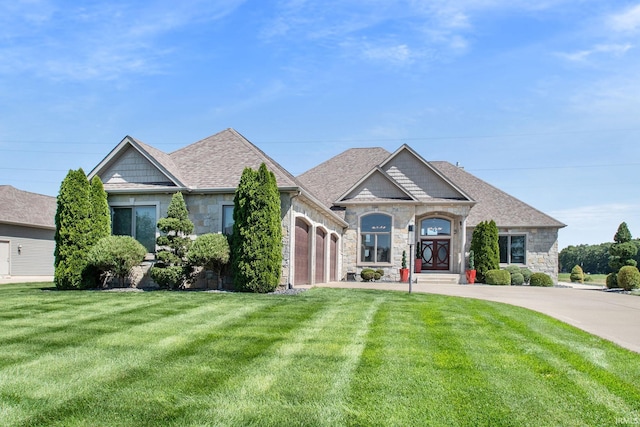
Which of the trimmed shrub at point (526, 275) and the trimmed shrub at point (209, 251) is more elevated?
the trimmed shrub at point (209, 251)

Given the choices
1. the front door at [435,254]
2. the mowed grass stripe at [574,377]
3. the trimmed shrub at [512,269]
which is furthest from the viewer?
the front door at [435,254]

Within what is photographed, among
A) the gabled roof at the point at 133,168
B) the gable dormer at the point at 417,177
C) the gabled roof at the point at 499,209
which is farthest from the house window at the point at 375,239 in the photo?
the gabled roof at the point at 133,168

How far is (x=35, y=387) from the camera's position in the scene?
532 cm

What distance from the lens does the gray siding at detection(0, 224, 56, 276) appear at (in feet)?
86.0

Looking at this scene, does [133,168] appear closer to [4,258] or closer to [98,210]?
[98,210]

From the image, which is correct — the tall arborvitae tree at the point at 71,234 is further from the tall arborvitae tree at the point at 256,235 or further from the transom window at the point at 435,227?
the transom window at the point at 435,227

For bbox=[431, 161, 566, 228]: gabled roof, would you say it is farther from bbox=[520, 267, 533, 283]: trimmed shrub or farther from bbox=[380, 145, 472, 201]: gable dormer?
bbox=[520, 267, 533, 283]: trimmed shrub

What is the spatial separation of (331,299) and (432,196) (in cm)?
1373

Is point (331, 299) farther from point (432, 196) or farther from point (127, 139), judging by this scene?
point (432, 196)

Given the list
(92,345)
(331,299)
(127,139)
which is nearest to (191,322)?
(92,345)

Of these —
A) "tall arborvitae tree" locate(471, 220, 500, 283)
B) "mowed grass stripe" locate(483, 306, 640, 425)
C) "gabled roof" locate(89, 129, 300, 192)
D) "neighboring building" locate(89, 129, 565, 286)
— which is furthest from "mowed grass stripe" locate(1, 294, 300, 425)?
"tall arborvitae tree" locate(471, 220, 500, 283)

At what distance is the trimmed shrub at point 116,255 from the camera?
14.9 metres

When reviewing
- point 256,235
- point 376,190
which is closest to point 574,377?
point 256,235

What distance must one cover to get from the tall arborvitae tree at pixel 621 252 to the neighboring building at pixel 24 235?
28.8 meters
